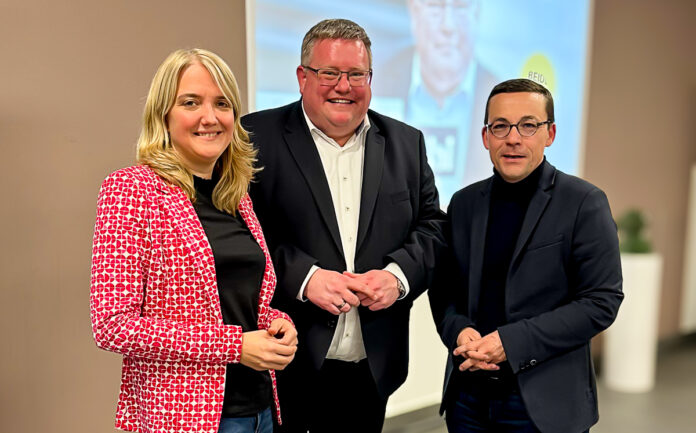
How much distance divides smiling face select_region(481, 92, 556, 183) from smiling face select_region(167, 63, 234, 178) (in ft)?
2.60

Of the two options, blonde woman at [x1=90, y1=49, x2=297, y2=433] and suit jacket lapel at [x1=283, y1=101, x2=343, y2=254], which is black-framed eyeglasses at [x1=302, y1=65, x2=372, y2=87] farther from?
blonde woman at [x1=90, y1=49, x2=297, y2=433]

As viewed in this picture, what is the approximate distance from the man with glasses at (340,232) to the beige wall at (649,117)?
9.65 ft

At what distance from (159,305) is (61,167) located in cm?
125

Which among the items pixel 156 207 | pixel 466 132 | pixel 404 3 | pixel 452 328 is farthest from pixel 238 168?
pixel 466 132

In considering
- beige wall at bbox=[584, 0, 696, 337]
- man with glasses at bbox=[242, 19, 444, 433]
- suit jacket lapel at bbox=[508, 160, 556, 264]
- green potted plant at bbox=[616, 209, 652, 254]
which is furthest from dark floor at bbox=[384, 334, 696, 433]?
suit jacket lapel at bbox=[508, 160, 556, 264]

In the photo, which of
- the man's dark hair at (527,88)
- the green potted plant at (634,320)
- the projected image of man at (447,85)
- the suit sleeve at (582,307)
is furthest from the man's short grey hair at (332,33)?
the green potted plant at (634,320)

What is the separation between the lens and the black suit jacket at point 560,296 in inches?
66.1

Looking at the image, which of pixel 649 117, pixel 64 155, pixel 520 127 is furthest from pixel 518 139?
pixel 649 117

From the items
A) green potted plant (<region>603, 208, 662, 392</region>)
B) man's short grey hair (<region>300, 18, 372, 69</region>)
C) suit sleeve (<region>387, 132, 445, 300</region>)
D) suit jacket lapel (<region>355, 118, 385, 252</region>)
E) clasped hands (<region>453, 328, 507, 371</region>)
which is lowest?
green potted plant (<region>603, 208, 662, 392</region>)

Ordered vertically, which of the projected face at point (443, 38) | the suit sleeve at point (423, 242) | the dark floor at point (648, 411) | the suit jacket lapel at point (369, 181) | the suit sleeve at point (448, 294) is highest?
the projected face at point (443, 38)

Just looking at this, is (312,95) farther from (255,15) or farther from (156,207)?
(255,15)

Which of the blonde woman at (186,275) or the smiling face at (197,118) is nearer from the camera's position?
the blonde woman at (186,275)

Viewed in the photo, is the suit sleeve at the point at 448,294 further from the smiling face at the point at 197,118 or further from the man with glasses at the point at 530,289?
the smiling face at the point at 197,118

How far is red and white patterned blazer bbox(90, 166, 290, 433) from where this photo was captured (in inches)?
49.5
